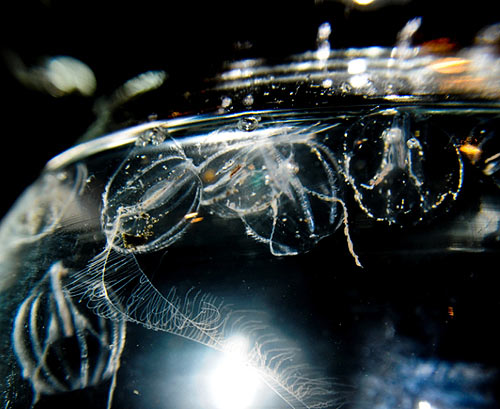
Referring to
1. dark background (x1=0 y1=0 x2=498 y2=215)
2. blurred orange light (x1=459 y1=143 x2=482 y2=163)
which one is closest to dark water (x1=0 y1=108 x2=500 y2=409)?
blurred orange light (x1=459 y1=143 x2=482 y2=163)

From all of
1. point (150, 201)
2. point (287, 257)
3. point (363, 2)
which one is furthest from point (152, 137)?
point (363, 2)

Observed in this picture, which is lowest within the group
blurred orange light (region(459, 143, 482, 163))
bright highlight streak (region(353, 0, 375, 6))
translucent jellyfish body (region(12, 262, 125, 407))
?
translucent jellyfish body (region(12, 262, 125, 407))

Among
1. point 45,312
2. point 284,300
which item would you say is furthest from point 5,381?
point 284,300

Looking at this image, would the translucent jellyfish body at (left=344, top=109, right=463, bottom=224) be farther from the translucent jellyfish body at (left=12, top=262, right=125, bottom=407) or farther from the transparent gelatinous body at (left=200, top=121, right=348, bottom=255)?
the translucent jellyfish body at (left=12, top=262, right=125, bottom=407)

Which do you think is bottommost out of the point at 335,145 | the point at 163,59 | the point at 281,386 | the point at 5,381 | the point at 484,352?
the point at 5,381

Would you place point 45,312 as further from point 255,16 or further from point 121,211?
point 255,16

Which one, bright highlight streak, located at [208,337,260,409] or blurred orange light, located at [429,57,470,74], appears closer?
bright highlight streak, located at [208,337,260,409]
